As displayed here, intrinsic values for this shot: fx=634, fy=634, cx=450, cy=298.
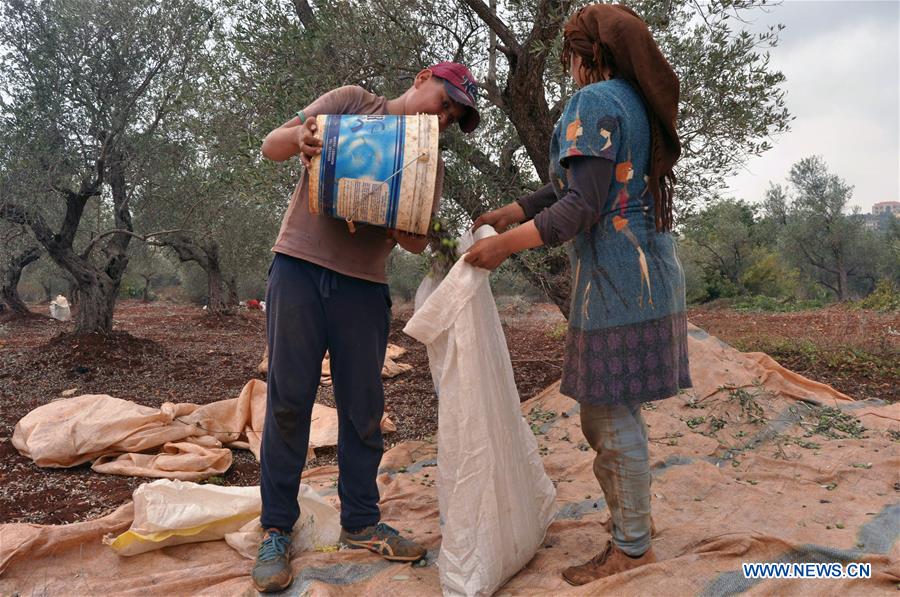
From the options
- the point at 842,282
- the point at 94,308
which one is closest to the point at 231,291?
the point at 94,308

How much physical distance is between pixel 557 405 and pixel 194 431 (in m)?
2.72

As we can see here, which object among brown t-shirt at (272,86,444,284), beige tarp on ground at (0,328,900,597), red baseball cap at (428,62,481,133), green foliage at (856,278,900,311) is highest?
red baseball cap at (428,62,481,133)

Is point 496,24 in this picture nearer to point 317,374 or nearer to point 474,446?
point 317,374

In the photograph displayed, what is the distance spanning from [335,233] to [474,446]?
970 millimetres

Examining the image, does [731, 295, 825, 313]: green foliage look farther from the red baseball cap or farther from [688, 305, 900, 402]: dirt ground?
the red baseball cap

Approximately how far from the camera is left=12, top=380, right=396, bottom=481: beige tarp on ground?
13.2ft

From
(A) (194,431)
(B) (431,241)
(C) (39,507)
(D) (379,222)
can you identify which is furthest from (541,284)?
(C) (39,507)

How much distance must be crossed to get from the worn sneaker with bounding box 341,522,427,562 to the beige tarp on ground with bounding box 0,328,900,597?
5cm

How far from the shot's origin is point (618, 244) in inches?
88.8

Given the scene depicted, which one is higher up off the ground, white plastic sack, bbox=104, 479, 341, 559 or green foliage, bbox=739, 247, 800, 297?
green foliage, bbox=739, 247, 800, 297

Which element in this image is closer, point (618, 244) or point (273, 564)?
point (618, 244)

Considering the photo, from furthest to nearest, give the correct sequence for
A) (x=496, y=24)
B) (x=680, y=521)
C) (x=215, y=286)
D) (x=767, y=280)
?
(x=767, y=280) → (x=215, y=286) → (x=496, y=24) → (x=680, y=521)

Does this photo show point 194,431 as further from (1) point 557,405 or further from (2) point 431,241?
(1) point 557,405

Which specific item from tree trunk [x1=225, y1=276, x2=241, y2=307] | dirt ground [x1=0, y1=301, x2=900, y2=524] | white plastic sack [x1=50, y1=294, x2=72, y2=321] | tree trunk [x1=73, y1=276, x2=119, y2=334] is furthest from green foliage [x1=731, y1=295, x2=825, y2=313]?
white plastic sack [x1=50, y1=294, x2=72, y2=321]
